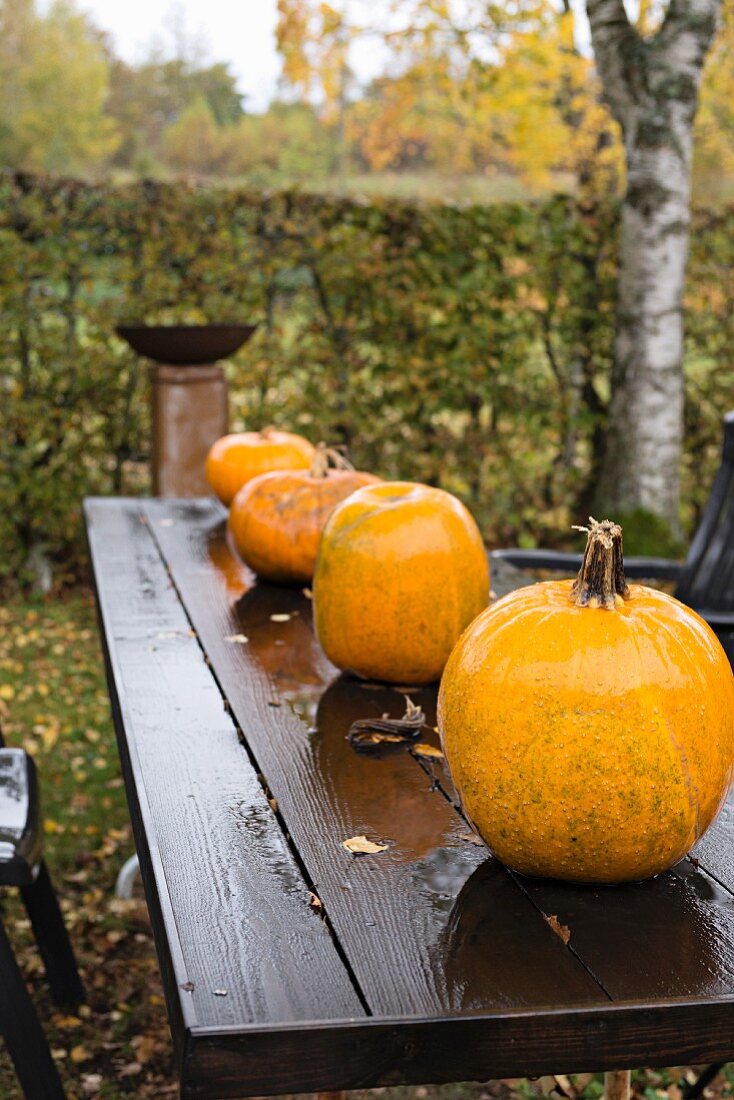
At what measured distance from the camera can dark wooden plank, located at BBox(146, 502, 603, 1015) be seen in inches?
36.5

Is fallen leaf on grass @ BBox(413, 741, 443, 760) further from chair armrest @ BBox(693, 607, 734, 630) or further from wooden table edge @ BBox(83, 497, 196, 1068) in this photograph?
chair armrest @ BBox(693, 607, 734, 630)

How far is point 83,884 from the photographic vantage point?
10.6 feet

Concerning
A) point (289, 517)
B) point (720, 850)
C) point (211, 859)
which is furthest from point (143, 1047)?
point (720, 850)

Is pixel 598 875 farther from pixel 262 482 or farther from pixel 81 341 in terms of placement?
pixel 81 341

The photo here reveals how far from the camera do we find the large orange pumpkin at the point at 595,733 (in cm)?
106

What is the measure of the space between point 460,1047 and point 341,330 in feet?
18.1

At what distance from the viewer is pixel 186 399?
4.36 metres

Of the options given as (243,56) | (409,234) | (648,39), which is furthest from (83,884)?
(243,56)

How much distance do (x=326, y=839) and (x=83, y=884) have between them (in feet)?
7.43

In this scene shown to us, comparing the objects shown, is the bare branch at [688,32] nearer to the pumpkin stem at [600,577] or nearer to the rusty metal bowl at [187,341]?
the rusty metal bowl at [187,341]

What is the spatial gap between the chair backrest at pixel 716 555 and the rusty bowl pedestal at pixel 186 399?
1.98 m

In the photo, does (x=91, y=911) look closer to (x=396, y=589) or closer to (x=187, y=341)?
(x=396, y=589)

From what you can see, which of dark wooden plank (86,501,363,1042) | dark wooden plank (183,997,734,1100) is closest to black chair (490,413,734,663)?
dark wooden plank (86,501,363,1042)

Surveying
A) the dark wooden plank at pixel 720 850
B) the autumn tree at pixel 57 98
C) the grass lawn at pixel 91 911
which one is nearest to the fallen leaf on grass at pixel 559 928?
the dark wooden plank at pixel 720 850
